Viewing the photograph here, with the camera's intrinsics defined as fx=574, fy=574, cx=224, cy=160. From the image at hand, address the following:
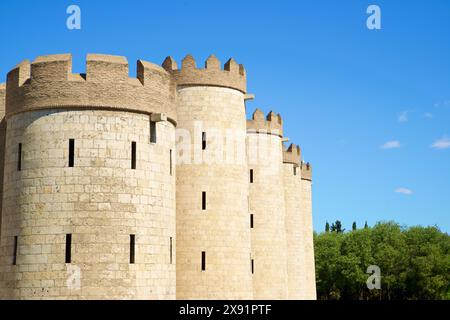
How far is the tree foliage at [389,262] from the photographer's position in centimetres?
7781

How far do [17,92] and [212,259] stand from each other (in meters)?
14.2

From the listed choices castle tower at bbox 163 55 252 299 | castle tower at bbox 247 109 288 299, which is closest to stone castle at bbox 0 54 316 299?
castle tower at bbox 163 55 252 299

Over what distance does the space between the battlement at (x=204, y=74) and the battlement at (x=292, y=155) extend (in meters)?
19.4

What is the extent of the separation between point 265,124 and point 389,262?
4306cm

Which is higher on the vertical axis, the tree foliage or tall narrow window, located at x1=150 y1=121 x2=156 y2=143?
tall narrow window, located at x1=150 y1=121 x2=156 y2=143

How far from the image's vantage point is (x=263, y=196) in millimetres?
43719

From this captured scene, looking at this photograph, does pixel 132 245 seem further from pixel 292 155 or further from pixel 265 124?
pixel 292 155

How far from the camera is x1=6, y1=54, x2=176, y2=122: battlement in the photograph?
941 inches

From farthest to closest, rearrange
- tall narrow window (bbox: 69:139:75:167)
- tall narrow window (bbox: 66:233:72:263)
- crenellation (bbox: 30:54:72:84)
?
crenellation (bbox: 30:54:72:84), tall narrow window (bbox: 69:139:75:167), tall narrow window (bbox: 66:233:72:263)

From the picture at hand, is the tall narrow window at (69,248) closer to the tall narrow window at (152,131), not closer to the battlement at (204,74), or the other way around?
the tall narrow window at (152,131)

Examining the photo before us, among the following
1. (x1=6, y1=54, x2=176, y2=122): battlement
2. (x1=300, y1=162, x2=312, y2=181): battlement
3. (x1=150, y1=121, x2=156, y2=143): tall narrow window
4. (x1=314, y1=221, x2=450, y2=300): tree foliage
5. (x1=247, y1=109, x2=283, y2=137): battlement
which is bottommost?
(x1=314, y1=221, x2=450, y2=300): tree foliage

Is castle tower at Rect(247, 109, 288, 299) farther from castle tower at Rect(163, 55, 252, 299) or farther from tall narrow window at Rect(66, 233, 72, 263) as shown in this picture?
tall narrow window at Rect(66, 233, 72, 263)

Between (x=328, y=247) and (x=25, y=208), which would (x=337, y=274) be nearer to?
(x=328, y=247)

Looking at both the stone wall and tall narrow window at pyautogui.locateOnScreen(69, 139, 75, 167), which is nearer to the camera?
the stone wall
